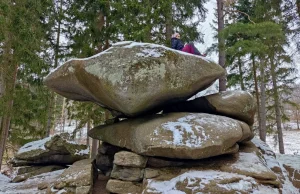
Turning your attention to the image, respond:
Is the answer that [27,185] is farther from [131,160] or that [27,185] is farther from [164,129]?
[164,129]

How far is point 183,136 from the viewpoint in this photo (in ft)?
16.7

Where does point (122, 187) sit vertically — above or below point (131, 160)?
below

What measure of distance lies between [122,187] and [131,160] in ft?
1.99

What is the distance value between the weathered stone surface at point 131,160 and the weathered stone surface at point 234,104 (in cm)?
234

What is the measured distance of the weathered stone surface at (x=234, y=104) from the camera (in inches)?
243

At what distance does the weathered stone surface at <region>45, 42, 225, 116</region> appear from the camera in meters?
5.19

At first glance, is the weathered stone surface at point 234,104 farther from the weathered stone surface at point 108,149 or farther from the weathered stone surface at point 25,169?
the weathered stone surface at point 25,169

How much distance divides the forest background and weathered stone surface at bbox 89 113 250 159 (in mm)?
4363

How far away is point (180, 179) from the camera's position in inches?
193

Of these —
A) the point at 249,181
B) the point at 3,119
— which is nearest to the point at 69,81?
the point at 249,181

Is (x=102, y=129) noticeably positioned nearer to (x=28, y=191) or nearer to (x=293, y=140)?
(x=28, y=191)

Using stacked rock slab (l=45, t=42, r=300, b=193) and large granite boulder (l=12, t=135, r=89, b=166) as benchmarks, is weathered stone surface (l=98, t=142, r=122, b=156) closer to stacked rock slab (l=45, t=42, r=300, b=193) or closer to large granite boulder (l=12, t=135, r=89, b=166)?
stacked rock slab (l=45, t=42, r=300, b=193)

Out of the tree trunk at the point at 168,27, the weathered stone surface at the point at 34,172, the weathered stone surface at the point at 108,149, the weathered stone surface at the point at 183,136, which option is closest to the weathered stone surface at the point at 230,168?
the weathered stone surface at the point at 183,136

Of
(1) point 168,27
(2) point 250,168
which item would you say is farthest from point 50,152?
(1) point 168,27
